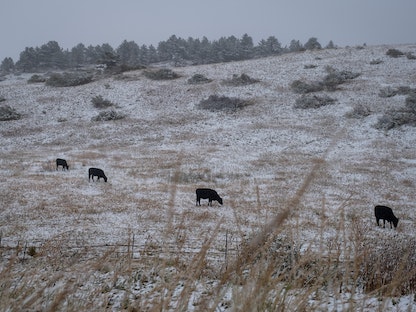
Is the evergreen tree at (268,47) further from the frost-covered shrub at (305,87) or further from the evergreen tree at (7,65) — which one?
the evergreen tree at (7,65)

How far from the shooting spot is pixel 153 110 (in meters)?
37.8

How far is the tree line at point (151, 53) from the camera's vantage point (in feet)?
246

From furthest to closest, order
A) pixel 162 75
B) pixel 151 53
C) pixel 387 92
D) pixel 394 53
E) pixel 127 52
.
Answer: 1. pixel 151 53
2. pixel 127 52
3. pixel 162 75
4. pixel 394 53
5. pixel 387 92

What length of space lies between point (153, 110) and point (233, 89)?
10533 mm

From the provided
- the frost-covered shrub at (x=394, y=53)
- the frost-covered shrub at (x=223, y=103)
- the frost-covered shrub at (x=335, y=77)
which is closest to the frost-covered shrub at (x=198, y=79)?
the frost-covered shrub at (x=223, y=103)

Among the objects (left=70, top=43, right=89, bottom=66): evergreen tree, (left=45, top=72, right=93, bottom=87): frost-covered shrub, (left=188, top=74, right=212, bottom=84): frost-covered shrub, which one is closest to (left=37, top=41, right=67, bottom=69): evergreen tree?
(left=70, top=43, right=89, bottom=66): evergreen tree

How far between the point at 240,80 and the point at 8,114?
2702 cm

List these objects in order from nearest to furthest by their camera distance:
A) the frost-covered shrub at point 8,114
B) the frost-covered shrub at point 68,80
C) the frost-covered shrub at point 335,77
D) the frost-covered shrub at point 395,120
→ the frost-covered shrub at point 395,120 → the frost-covered shrub at point 8,114 → the frost-covered shrub at point 335,77 → the frost-covered shrub at point 68,80

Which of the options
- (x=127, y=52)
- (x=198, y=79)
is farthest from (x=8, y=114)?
(x=127, y=52)

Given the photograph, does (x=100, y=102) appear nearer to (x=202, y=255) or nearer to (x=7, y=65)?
(x=202, y=255)

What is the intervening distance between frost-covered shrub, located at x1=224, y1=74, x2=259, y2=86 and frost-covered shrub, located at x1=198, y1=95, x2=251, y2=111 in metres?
4.90

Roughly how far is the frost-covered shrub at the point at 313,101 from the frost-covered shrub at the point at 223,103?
18.9 ft

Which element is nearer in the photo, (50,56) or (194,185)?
(194,185)

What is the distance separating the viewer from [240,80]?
42.8 metres
